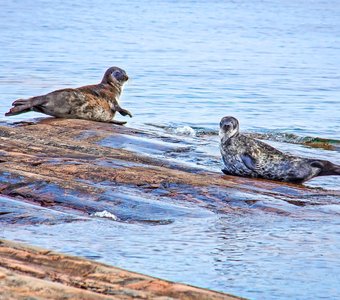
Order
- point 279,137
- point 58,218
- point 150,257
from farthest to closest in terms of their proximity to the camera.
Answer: point 279,137
point 58,218
point 150,257

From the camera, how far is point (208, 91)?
76.5 ft

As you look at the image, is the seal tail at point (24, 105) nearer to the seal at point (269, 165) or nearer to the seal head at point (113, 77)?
the seal head at point (113, 77)

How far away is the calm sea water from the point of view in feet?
24.0

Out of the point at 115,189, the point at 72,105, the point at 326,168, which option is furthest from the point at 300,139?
the point at 115,189

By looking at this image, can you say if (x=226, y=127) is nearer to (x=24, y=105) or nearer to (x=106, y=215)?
(x=106, y=215)

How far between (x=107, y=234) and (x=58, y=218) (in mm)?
430

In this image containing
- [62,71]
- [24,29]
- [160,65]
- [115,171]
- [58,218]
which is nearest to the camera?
[58,218]

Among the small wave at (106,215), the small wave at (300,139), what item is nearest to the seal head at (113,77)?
the small wave at (300,139)

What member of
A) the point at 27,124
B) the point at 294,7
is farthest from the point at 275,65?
the point at 294,7

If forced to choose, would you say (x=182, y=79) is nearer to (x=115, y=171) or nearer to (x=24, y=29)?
(x=115, y=171)

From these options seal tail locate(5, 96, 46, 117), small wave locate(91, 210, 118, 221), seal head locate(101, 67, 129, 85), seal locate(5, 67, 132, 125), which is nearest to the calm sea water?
small wave locate(91, 210, 118, 221)

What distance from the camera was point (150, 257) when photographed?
740 centimetres

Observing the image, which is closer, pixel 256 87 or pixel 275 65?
pixel 256 87

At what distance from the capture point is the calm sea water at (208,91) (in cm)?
732
